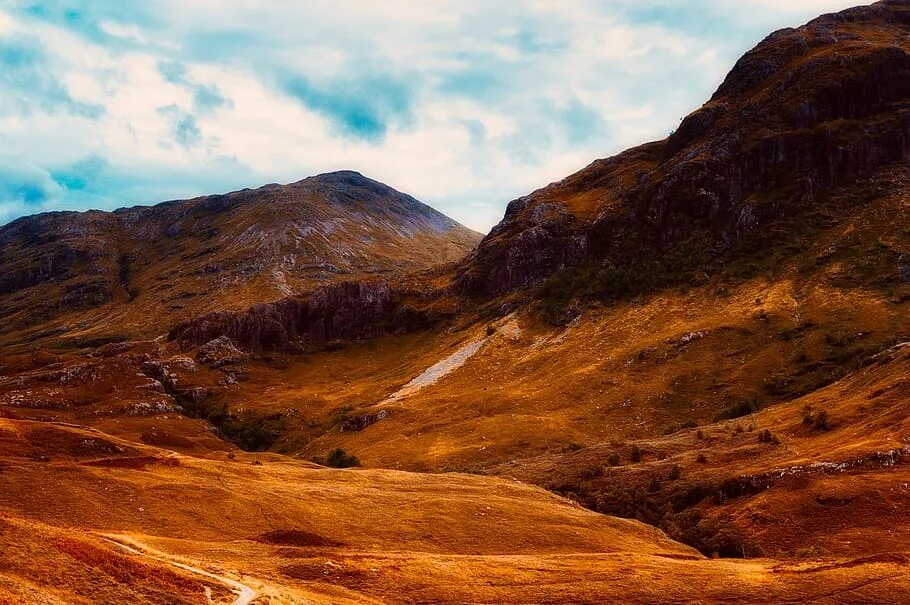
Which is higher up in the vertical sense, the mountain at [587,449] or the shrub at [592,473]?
the mountain at [587,449]

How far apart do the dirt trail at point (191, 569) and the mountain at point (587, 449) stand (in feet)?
1.85

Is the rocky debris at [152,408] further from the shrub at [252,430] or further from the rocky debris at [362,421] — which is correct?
the rocky debris at [362,421]

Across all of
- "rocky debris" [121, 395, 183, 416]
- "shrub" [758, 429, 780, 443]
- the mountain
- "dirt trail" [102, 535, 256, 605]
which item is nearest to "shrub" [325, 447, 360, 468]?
the mountain

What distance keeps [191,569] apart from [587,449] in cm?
7224

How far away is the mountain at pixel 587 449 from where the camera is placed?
46.6 metres

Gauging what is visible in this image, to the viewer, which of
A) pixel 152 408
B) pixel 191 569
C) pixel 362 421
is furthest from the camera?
pixel 152 408

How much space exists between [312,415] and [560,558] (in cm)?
13082

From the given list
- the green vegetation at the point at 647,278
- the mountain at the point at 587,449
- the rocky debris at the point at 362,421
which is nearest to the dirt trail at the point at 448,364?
the mountain at the point at 587,449

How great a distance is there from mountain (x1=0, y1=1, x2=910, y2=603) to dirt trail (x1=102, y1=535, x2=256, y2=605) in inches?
22.2

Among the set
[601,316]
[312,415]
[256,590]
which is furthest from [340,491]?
[601,316]

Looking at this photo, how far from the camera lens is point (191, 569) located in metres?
41.7

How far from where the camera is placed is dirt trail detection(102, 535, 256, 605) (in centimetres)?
3803

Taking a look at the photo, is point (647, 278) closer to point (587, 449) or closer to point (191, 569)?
point (587, 449)

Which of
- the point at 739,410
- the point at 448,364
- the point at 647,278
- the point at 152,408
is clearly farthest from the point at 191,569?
the point at 647,278
